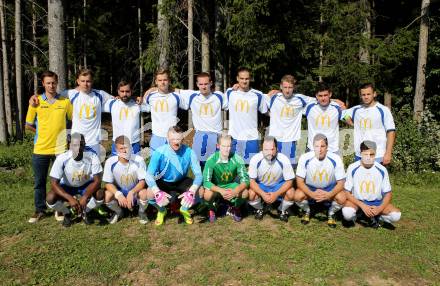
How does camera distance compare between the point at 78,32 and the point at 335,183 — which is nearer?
the point at 335,183

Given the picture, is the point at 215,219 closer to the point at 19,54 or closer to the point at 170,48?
the point at 170,48

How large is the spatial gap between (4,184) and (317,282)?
7493 millimetres

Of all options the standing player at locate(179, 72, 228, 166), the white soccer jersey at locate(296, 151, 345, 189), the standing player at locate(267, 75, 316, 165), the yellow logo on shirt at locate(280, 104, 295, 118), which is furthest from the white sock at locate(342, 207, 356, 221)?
the standing player at locate(179, 72, 228, 166)

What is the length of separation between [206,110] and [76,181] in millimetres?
2526

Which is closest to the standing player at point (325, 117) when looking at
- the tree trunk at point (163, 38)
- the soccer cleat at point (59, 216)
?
the soccer cleat at point (59, 216)

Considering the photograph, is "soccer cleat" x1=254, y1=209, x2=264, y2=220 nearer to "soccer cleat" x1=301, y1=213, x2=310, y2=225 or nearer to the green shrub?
"soccer cleat" x1=301, y1=213, x2=310, y2=225

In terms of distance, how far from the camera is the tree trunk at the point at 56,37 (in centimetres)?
862

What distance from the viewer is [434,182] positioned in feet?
31.1

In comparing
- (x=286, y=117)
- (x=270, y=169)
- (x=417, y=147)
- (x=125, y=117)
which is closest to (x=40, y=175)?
(x=125, y=117)

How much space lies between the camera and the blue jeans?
239 inches

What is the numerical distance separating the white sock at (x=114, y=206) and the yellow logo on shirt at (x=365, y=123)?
14.2 feet

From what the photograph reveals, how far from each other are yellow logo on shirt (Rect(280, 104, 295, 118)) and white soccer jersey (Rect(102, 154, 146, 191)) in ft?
8.82

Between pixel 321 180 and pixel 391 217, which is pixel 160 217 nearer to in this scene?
pixel 321 180

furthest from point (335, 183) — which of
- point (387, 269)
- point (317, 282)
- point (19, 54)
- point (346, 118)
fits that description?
point (19, 54)
